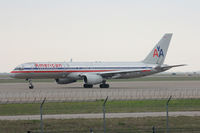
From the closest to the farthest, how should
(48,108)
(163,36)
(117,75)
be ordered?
(48,108)
(117,75)
(163,36)

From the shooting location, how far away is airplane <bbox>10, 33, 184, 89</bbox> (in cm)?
5531

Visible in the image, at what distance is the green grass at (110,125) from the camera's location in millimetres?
19359

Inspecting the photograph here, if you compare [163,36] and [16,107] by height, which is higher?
[163,36]

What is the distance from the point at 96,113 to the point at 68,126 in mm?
5508

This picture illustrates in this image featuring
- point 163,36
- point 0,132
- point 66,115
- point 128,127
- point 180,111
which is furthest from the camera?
point 163,36

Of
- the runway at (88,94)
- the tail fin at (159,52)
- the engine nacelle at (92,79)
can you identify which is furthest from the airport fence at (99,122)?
the tail fin at (159,52)

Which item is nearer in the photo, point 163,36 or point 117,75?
point 117,75

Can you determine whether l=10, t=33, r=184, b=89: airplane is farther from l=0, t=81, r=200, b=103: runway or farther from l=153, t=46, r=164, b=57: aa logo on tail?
l=0, t=81, r=200, b=103: runway

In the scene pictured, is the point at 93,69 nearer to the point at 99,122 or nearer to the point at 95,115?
the point at 95,115

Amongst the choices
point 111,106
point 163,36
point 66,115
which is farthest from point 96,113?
point 163,36

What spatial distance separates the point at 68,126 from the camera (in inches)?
805

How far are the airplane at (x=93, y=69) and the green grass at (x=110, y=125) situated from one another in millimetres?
32707

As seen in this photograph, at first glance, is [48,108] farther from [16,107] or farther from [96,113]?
[96,113]

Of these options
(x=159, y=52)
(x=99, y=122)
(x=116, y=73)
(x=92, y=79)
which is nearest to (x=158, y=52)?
(x=159, y=52)
